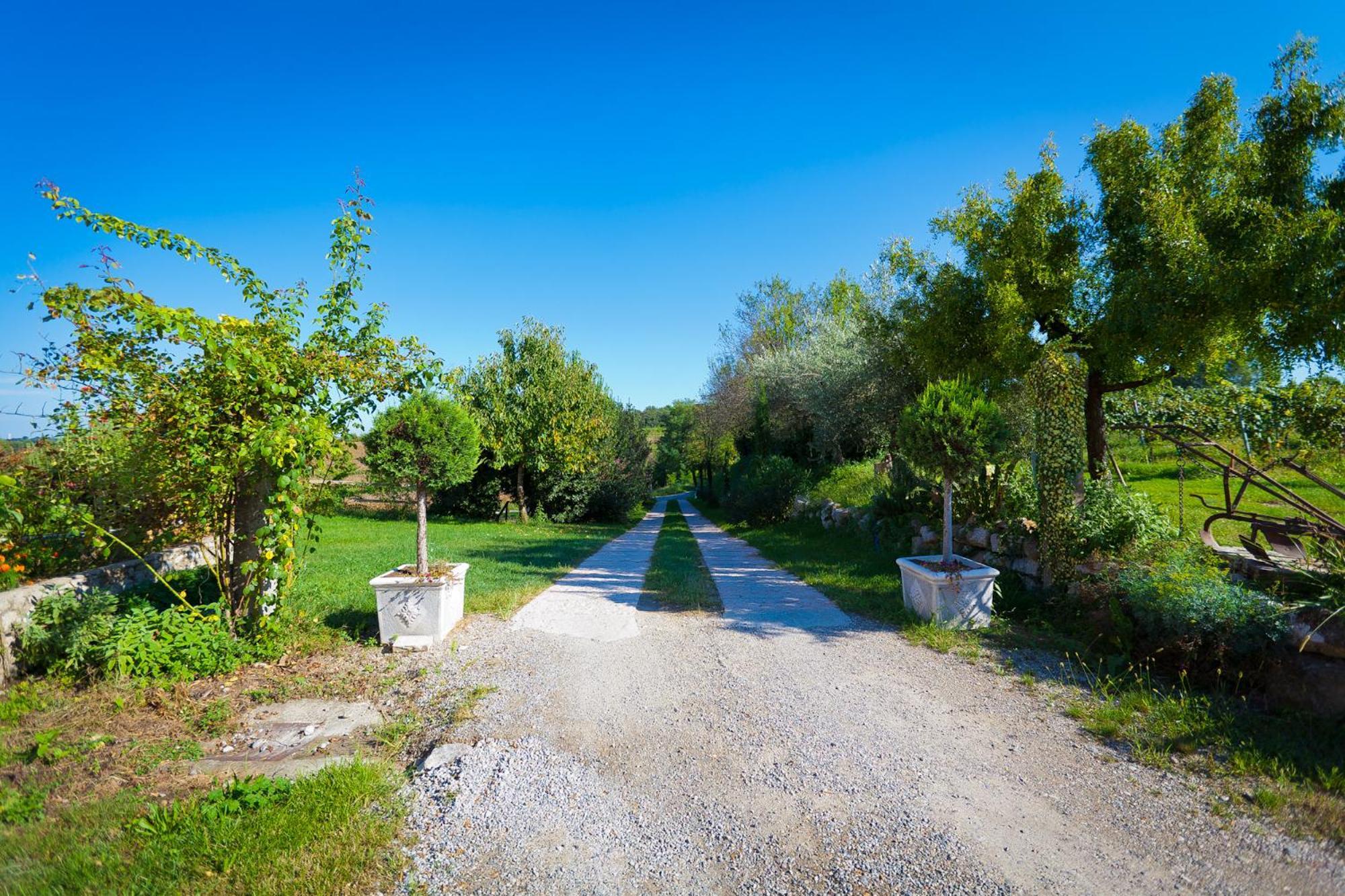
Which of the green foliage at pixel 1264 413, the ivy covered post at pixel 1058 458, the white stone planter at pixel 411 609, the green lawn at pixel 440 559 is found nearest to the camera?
the white stone planter at pixel 411 609

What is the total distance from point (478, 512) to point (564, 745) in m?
19.9

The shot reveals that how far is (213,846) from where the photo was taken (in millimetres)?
2590

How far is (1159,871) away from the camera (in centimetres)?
250

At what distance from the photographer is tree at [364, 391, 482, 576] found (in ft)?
19.5

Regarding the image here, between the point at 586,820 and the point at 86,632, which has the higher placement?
the point at 86,632

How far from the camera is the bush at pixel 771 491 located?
1752 centimetres

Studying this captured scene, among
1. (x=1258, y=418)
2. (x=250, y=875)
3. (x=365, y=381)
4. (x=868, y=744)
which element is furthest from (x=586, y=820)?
(x=1258, y=418)

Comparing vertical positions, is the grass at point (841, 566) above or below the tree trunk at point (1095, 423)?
below

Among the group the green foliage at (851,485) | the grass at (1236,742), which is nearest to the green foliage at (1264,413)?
the grass at (1236,742)

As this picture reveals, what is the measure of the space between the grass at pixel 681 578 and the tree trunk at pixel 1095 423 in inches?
195

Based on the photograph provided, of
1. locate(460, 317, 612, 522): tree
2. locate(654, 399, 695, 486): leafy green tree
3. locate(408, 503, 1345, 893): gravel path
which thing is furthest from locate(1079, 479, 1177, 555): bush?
locate(654, 399, 695, 486): leafy green tree

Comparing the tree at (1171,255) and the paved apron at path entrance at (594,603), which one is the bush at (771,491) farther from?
the tree at (1171,255)

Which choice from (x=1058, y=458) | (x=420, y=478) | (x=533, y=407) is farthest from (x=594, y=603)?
(x=533, y=407)

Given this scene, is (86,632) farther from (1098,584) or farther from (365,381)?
(1098,584)
